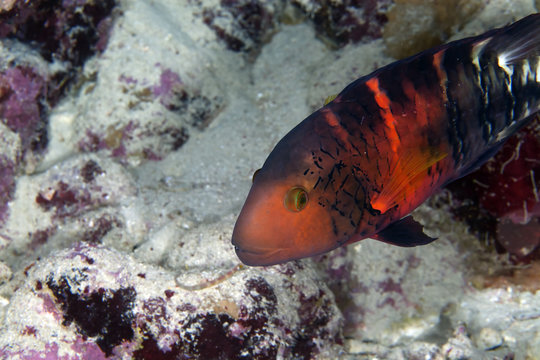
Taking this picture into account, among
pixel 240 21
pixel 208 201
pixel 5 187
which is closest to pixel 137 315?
pixel 208 201

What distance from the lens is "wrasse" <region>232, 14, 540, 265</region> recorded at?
192 centimetres

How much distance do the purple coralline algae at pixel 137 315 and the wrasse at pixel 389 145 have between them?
789mm

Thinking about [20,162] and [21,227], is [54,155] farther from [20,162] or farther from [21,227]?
[21,227]

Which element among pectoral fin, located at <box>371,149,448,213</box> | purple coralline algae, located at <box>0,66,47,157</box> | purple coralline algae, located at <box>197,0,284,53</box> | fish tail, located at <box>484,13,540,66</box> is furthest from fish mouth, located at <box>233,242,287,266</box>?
purple coralline algae, located at <box>197,0,284,53</box>

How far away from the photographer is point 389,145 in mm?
2135

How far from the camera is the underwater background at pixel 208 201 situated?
259 cm

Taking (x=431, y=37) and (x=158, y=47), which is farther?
(x=158, y=47)

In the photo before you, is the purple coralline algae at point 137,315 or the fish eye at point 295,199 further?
the purple coralline algae at point 137,315

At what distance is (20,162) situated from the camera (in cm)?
420

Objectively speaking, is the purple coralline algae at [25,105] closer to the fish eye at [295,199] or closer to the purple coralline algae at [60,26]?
the purple coralline algae at [60,26]

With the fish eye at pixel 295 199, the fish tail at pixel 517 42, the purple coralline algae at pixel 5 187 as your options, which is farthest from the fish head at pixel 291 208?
the purple coralline algae at pixel 5 187

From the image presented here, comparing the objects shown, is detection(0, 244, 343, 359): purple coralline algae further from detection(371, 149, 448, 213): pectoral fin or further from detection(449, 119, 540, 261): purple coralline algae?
detection(449, 119, 540, 261): purple coralline algae

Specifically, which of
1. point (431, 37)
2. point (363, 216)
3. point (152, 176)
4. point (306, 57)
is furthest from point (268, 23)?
point (363, 216)

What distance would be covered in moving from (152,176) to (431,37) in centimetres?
349
